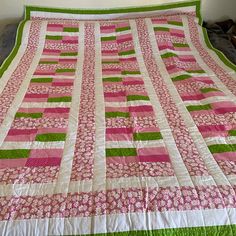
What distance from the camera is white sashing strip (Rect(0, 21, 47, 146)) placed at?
1.33m

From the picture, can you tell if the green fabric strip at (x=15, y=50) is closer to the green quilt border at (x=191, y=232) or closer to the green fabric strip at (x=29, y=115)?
the green fabric strip at (x=29, y=115)

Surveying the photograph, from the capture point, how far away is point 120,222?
909 mm

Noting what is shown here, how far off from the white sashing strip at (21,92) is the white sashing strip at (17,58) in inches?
3.7

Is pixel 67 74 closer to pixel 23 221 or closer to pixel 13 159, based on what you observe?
pixel 13 159

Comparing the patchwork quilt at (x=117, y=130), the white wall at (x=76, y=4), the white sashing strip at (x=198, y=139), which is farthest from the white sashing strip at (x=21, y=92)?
the white sashing strip at (x=198, y=139)

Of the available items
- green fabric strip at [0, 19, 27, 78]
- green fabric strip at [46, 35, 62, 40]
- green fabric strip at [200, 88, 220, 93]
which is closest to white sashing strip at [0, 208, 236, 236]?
green fabric strip at [200, 88, 220, 93]

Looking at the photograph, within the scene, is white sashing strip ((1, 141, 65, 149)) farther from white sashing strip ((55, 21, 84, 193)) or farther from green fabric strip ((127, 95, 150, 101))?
green fabric strip ((127, 95, 150, 101))

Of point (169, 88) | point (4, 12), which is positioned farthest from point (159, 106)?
point (4, 12)

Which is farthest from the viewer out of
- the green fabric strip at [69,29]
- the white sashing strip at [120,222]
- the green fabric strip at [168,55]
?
the green fabric strip at [69,29]

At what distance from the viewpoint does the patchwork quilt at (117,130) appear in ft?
3.04

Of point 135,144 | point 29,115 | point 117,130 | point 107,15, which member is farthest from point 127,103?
point 107,15

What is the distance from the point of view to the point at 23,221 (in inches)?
35.6

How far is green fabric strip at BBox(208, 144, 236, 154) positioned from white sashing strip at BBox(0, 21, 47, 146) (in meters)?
0.84

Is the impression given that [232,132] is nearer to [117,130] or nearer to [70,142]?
[117,130]
